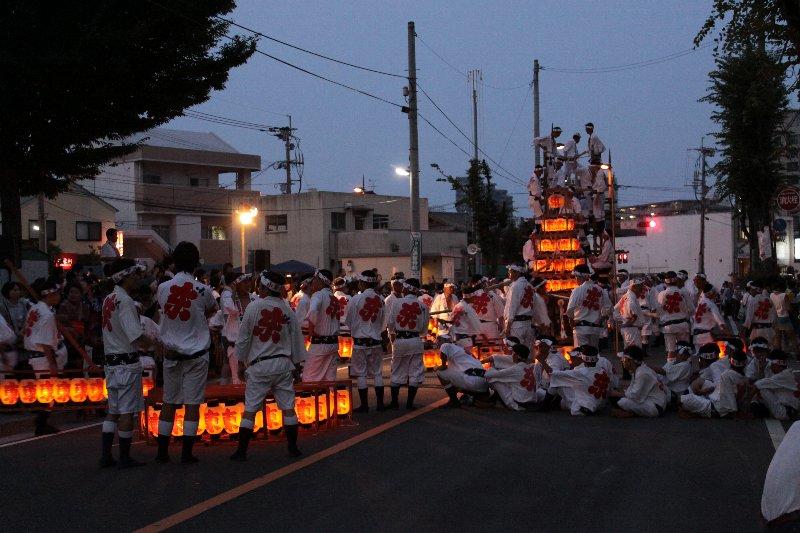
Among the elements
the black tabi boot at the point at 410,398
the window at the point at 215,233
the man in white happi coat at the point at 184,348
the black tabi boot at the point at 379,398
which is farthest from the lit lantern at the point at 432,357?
the window at the point at 215,233

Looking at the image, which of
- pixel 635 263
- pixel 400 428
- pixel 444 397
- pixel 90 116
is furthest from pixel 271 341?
pixel 635 263

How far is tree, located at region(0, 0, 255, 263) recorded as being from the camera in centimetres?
1694

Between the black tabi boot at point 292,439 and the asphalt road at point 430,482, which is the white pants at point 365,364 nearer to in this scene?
the asphalt road at point 430,482

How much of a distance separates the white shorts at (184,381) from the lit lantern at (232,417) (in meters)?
1.13

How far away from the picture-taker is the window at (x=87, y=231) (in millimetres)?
41072

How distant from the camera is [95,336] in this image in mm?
14586

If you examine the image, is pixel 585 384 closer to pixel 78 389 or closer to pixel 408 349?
pixel 408 349

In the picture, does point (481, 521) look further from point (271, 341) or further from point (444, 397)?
point (444, 397)

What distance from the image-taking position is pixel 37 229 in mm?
38875

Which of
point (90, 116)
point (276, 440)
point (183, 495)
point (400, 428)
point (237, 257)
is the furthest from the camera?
point (237, 257)

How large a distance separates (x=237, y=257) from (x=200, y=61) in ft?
102

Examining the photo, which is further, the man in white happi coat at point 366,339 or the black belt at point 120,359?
the man in white happi coat at point 366,339

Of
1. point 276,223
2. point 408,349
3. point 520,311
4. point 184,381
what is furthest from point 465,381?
point 276,223

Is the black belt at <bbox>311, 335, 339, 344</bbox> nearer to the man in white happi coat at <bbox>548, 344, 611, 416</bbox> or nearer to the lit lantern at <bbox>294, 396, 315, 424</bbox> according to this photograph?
the lit lantern at <bbox>294, 396, 315, 424</bbox>
